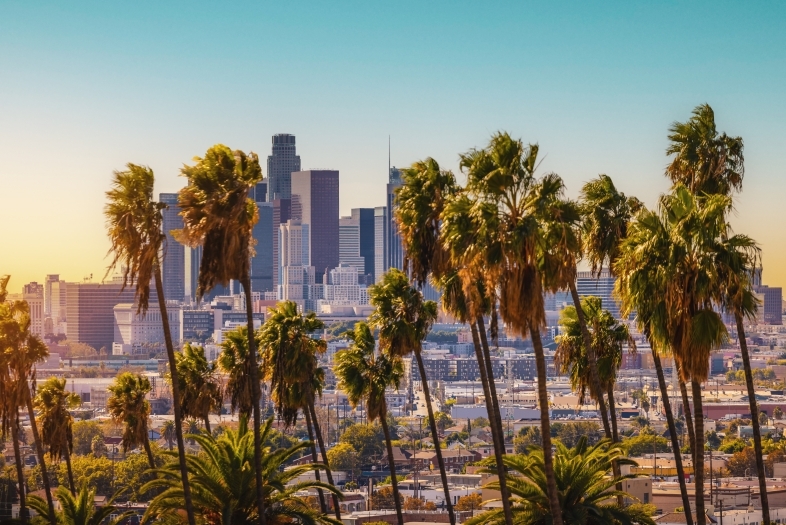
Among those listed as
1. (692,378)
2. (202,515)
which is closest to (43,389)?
(202,515)

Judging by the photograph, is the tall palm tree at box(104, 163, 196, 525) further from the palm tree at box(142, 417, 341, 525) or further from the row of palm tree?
the row of palm tree

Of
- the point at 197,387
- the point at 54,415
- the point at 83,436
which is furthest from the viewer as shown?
the point at 83,436

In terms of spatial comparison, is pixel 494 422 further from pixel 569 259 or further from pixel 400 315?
pixel 569 259

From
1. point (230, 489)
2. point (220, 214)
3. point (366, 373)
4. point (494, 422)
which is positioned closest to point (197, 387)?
point (366, 373)

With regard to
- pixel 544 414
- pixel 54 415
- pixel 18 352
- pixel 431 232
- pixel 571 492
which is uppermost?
pixel 431 232

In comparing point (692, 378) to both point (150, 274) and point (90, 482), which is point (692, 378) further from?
point (90, 482)

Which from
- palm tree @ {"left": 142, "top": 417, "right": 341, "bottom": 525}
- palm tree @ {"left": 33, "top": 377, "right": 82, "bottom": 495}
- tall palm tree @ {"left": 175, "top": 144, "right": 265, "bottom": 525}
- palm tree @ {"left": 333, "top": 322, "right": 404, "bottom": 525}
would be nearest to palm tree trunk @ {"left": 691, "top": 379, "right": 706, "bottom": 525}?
palm tree @ {"left": 142, "top": 417, "right": 341, "bottom": 525}

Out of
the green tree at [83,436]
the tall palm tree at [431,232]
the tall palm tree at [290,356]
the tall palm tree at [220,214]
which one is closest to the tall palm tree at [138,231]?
the tall palm tree at [220,214]
